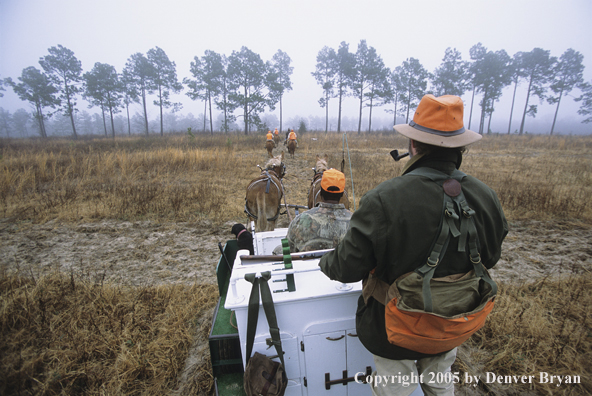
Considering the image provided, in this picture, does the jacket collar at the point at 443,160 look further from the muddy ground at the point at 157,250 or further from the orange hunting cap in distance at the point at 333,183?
the muddy ground at the point at 157,250

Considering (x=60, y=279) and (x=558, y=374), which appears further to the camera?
(x=60, y=279)

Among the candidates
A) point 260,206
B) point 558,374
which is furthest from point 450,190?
point 260,206

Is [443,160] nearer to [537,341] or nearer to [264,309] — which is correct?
[264,309]

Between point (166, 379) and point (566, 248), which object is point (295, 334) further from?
point (566, 248)

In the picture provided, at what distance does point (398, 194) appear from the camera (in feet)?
3.74

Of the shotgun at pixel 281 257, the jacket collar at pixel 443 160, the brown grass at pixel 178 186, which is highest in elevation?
the jacket collar at pixel 443 160

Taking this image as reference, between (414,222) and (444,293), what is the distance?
0.34 metres

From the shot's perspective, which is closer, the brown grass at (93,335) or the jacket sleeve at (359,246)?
the jacket sleeve at (359,246)

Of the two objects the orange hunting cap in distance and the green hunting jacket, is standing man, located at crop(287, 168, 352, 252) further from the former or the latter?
the green hunting jacket

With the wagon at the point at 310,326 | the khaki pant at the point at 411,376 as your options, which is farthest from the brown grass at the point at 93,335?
the khaki pant at the point at 411,376

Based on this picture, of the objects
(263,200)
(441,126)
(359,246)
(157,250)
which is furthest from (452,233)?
(157,250)

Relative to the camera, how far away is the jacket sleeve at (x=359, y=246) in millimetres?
1158

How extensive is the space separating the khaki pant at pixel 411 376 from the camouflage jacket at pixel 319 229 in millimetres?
1130

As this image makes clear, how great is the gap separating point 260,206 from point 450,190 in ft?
15.3
